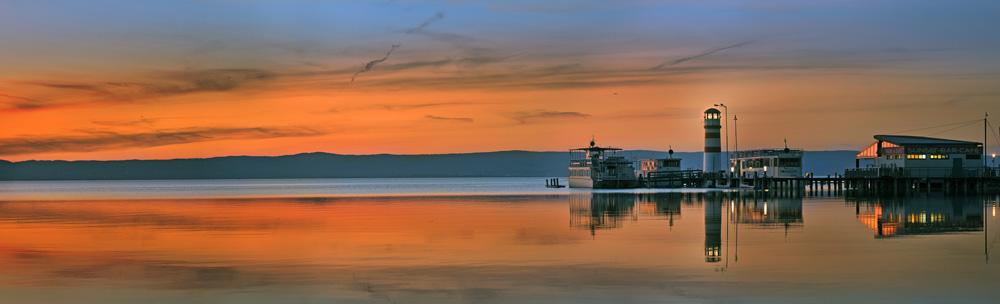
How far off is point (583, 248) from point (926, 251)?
30.4ft

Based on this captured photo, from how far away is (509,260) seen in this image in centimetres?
2789

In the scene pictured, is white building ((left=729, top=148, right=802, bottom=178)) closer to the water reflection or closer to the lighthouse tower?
the lighthouse tower

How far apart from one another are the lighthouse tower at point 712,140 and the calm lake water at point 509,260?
230ft

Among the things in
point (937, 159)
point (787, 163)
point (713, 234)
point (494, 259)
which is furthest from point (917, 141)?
point (494, 259)

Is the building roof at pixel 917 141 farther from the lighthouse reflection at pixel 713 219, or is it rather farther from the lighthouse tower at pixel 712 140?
the lighthouse reflection at pixel 713 219

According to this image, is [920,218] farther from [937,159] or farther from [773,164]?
[773,164]

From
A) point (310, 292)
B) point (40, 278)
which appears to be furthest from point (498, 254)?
point (40, 278)

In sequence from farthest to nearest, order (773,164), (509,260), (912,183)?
(773,164)
(912,183)
(509,260)

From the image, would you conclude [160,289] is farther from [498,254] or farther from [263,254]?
[498,254]

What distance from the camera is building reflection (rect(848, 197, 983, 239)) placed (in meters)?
38.9

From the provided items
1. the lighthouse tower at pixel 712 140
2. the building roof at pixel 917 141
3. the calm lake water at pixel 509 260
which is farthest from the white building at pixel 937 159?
the calm lake water at pixel 509 260

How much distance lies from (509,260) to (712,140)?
93935 mm

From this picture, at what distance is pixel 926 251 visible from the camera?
29.6 meters

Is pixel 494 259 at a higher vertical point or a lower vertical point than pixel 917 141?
lower
